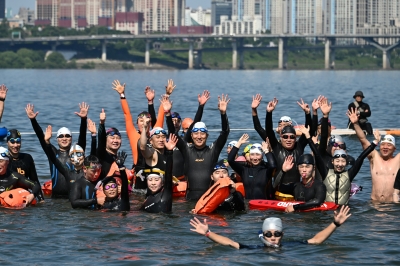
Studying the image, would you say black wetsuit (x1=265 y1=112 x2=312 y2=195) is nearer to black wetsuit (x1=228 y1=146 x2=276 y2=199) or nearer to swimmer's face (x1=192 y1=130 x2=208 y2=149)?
black wetsuit (x1=228 y1=146 x2=276 y2=199)

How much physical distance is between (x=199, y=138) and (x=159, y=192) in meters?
1.45

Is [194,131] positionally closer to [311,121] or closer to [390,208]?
[311,121]

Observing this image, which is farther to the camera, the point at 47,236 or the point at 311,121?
the point at 311,121

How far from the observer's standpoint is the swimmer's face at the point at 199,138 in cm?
1902

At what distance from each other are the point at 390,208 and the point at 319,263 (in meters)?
4.80

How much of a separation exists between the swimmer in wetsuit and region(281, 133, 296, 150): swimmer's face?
8.00 feet

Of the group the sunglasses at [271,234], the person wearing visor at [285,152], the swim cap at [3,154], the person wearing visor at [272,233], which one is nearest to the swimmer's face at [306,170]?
the person wearing visor at [285,152]

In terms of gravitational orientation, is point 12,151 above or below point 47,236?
above

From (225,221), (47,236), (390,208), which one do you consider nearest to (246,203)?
(225,221)

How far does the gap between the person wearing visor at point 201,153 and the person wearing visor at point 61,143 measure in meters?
2.22

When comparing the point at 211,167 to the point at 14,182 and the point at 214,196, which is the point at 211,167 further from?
the point at 14,182

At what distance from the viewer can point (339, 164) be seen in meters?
18.8

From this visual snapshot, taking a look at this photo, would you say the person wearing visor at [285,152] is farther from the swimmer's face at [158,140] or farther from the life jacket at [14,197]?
the life jacket at [14,197]

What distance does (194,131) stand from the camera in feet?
62.4
